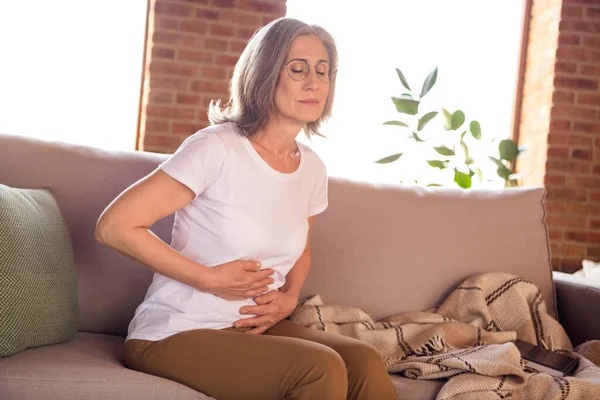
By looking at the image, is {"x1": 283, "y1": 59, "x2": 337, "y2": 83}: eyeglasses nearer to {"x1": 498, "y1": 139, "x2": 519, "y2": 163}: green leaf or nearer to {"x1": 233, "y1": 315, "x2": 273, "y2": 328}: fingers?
{"x1": 233, "y1": 315, "x2": 273, "y2": 328}: fingers

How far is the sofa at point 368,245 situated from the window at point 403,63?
1873mm

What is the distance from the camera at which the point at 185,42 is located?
4004 mm

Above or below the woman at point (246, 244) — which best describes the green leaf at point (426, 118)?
above

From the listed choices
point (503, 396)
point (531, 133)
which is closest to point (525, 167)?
point (531, 133)

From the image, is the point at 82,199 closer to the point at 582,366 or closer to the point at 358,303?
the point at 358,303

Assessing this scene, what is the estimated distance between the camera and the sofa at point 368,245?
6.82ft

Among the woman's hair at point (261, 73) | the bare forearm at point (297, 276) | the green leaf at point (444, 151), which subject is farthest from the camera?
the green leaf at point (444, 151)

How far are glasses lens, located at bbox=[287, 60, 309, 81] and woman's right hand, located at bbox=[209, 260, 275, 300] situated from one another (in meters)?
0.46

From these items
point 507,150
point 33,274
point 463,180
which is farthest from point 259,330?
point 507,150

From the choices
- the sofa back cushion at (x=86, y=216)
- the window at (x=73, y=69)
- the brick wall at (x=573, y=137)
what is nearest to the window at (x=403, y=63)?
the brick wall at (x=573, y=137)

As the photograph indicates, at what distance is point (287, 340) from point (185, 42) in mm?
2667

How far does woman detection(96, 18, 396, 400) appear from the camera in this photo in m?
1.61

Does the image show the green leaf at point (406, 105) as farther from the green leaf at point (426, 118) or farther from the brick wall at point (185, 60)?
the brick wall at point (185, 60)

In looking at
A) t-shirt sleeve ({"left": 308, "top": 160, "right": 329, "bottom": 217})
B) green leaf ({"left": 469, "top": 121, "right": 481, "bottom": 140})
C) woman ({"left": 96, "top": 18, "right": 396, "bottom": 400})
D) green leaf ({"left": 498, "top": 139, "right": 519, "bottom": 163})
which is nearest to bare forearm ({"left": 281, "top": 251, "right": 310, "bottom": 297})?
woman ({"left": 96, "top": 18, "right": 396, "bottom": 400})
